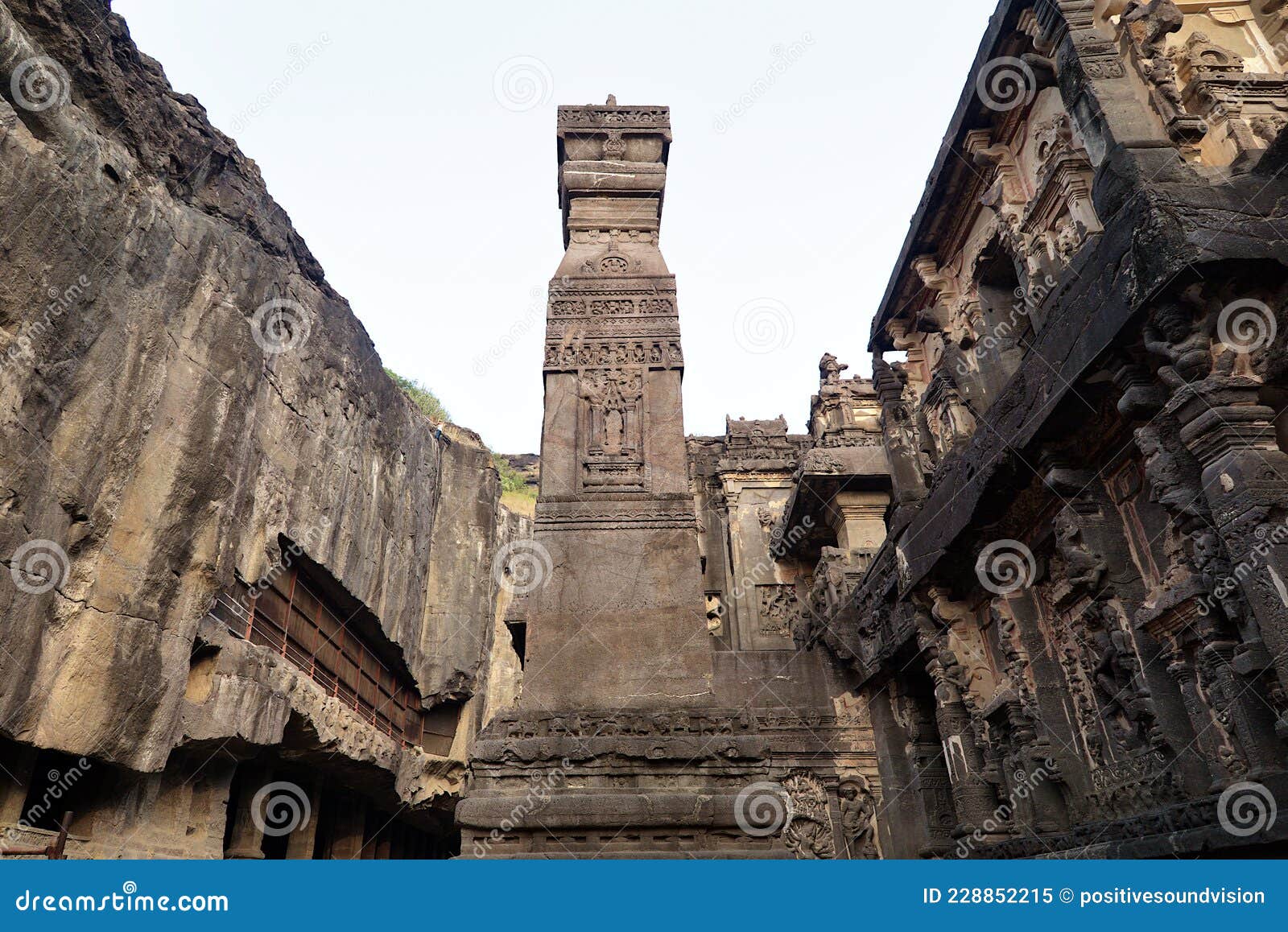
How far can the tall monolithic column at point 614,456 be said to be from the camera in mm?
5727

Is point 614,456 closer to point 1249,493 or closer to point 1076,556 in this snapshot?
point 1076,556

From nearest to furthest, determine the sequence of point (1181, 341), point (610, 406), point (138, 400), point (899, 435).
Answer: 1. point (1181, 341)
2. point (610, 406)
3. point (899, 435)
4. point (138, 400)

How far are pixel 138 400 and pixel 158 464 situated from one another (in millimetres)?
1077

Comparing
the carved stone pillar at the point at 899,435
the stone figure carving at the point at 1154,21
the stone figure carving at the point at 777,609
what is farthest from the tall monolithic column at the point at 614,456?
the stone figure carving at the point at 777,609

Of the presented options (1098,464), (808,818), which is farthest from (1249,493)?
(808,818)

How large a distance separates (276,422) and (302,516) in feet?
6.66

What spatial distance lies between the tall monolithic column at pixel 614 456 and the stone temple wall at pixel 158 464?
7.43 m

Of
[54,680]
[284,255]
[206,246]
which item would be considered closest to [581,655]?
[54,680]

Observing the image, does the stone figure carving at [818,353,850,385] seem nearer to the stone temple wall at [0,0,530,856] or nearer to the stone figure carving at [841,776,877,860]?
the stone figure carving at [841,776,877,860]

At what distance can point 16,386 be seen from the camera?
9.80m

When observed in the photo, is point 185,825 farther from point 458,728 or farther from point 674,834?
point 674,834

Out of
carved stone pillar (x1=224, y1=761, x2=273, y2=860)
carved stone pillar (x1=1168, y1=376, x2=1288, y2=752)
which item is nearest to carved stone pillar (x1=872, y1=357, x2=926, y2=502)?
carved stone pillar (x1=1168, y1=376, x2=1288, y2=752)

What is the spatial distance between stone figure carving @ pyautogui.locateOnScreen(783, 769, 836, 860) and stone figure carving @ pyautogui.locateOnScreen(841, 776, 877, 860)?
22 centimetres

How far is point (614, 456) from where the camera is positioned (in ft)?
22.3
